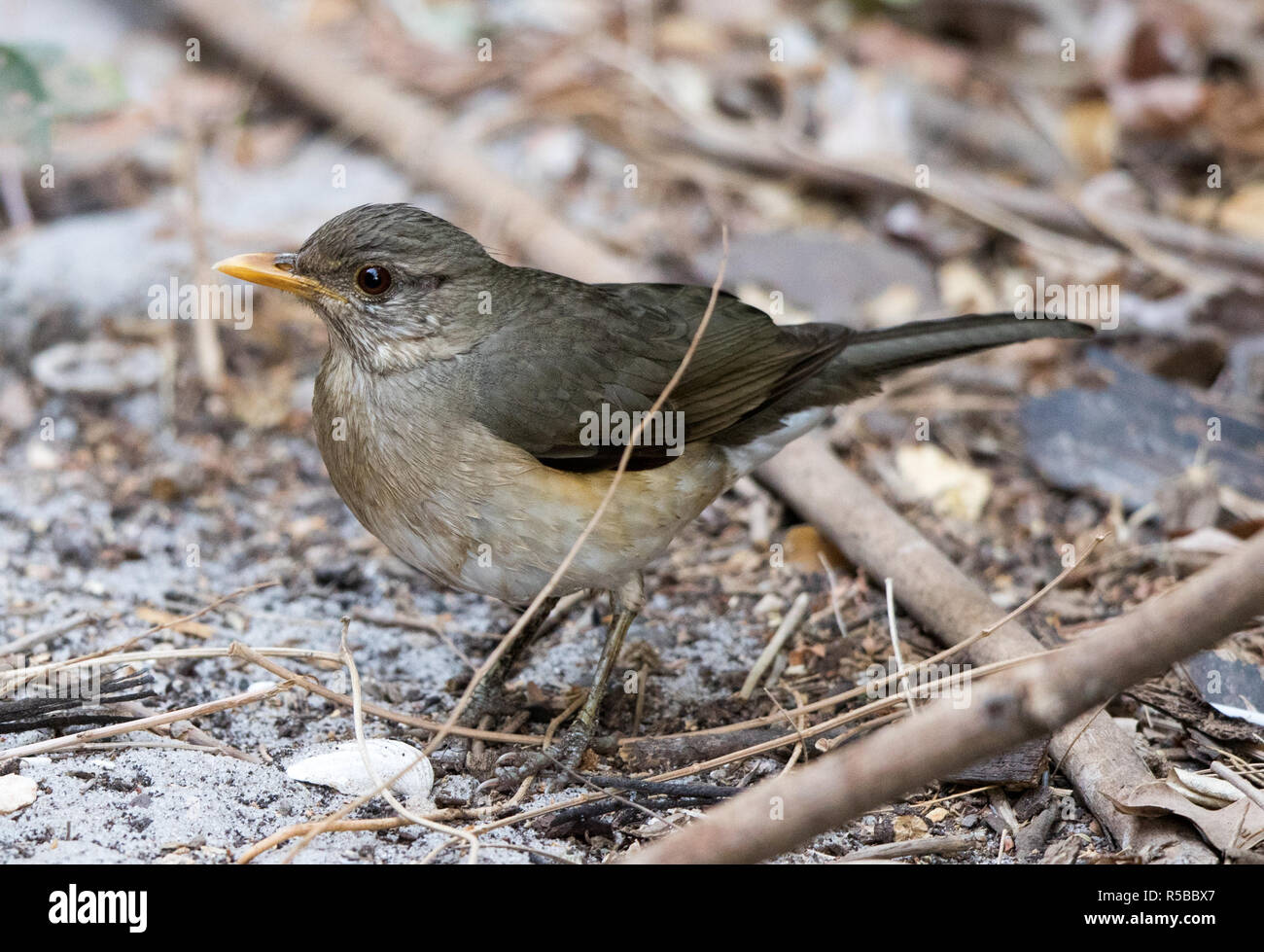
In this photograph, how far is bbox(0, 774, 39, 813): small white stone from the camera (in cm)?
351

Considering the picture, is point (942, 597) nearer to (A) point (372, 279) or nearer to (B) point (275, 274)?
(A) point (372, 279)

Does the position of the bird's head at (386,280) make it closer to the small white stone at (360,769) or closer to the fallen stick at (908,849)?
the small white stone at (360,769)

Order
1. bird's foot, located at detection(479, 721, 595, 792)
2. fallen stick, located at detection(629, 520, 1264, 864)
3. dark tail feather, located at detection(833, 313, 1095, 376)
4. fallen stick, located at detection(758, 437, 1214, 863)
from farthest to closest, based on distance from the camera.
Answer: dark tail feather, located at detection(833, 313, 1095, 376) → bird's foot, located at detection(479, 721, 595, 792) → fallen stick, located at detection(758, 437, 1214, 863) → fallen stick, located at detection(629, 520, 1264, 864)

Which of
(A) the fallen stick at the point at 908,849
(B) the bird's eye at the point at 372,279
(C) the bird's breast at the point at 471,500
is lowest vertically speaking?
(A) the fallen stick at the point at 908,849

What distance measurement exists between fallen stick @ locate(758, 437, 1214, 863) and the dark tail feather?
661 millimetres

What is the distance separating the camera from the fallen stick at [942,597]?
3.64m

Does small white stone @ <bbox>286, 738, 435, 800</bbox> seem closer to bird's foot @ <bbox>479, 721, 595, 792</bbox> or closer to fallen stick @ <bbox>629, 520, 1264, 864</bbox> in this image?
bird's foot @ <bbox>479, 721, 595, 792</bbox>

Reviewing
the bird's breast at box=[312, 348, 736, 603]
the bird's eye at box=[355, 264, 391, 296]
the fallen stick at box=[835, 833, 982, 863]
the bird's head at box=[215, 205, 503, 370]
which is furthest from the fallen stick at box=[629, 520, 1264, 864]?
the bird's eye at box=[355, 264, 391, 296]

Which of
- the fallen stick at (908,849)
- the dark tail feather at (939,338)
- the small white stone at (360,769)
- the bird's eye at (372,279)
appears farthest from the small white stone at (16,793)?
the dark tail feather at (939,338)

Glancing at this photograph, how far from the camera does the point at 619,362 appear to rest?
14.1 ft

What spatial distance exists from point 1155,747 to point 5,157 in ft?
20.3

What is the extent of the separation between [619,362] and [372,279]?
2.82 ft

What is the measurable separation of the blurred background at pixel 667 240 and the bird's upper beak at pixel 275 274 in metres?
1.40

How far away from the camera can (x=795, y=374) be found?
15.0 feet
